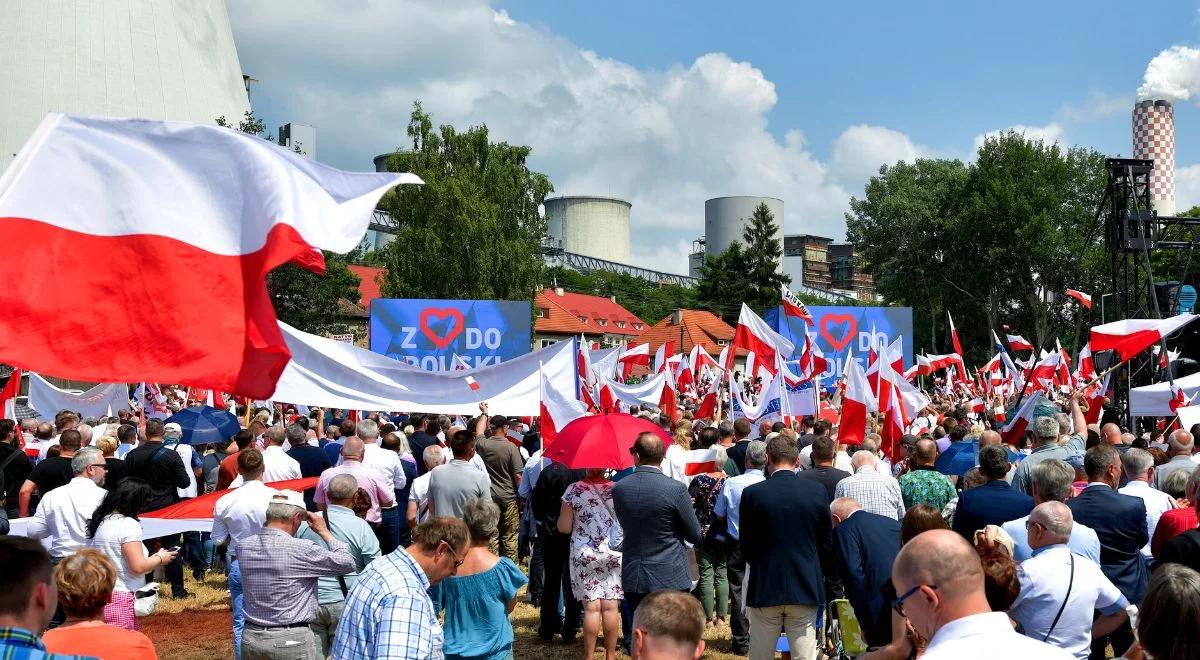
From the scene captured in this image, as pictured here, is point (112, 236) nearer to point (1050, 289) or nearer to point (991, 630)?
point (991, 630)

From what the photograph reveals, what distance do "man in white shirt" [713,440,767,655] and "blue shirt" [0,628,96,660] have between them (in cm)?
551

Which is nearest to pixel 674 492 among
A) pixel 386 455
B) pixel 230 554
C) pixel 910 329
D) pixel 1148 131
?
pixel 230 554

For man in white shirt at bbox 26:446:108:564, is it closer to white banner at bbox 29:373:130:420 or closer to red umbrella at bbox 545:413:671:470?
red umbrella at bbox 545:413:671:470

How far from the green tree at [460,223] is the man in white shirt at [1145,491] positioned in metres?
35.7

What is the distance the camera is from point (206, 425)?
13.3m

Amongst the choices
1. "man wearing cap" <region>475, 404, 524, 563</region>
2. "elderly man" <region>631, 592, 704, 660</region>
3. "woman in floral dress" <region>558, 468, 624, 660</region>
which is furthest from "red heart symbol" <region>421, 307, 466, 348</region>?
"elderly man" <region>631, 592, 704, 660</region>

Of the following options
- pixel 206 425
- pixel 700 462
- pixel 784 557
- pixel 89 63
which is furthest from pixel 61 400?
pixel 89 63

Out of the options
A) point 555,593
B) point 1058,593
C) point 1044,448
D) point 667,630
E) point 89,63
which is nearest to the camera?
point 667,630

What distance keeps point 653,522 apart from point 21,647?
4.49 meters

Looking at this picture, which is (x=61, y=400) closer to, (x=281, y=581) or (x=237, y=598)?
(x=237, y=598)

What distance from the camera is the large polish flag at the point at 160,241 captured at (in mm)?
3736

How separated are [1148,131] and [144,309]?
247 feet

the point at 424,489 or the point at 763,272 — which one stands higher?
the point at 763,272

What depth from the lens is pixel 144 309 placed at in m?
3.90
